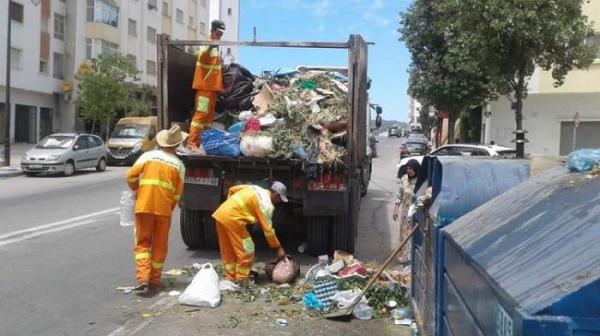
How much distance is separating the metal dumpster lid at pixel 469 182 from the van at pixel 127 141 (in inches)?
947

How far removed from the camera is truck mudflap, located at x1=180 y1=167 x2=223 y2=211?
26.2 ft

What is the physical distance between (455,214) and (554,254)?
1843mm

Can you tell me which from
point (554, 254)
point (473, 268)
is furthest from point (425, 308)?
point (554, 254)

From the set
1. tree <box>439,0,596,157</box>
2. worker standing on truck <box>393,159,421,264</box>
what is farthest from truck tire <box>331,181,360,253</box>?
tree <box>439,0,596,157</box>

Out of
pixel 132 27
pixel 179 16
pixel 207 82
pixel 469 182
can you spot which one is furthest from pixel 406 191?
pixel 179 16

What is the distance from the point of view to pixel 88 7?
143 feet

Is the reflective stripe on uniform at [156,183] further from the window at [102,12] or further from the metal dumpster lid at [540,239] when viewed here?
the window at [102,12]

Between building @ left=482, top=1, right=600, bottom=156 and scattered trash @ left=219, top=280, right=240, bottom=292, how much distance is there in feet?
72.3

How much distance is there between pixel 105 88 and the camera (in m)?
35.7

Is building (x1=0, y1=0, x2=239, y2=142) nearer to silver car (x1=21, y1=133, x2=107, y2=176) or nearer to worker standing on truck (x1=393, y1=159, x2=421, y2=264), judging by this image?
silver car (x1=21, y1=133, x2=107, y2=176)

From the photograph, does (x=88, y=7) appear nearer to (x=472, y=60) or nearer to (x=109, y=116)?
(x=109, y=116)

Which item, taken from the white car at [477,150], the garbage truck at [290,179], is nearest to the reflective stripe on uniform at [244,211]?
the garbage truck at [290,179]

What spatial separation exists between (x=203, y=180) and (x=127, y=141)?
21.1m

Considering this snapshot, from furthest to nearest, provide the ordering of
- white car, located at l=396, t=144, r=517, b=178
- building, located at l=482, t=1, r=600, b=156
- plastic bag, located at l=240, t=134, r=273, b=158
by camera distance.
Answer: building, located at l=482, t=1, r=600, b=156, white car, located at l=396, t=144, r=517, b=178, plastic bag, located at l=240, t=134, r=273, b=158
